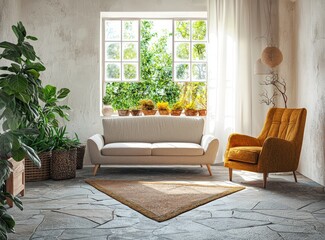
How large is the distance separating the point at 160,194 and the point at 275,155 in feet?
4.76

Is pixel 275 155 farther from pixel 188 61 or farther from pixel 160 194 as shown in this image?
pixel 188 61

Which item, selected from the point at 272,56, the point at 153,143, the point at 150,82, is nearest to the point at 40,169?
the point at 153,143

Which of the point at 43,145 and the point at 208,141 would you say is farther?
the point at 208,141

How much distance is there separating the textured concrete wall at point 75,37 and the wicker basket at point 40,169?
1353mm

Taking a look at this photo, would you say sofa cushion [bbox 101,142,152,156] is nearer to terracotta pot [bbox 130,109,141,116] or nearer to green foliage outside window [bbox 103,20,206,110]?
terracotta pot [bbox 130,109,141,116]

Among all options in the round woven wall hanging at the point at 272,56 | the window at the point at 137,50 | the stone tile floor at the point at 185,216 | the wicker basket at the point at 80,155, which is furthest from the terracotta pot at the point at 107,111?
the round woven wall hanging at the point at 272,56

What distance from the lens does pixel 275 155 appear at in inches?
219

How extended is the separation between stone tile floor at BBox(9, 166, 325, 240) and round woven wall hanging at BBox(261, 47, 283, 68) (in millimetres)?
1746

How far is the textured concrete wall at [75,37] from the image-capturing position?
750 cm

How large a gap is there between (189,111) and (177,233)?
4064 mm

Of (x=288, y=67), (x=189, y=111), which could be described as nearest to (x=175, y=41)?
(x=189, y=111)

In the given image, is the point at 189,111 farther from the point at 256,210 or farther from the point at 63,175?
the point at 256,210

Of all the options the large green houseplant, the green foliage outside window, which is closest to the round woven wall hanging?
the green foliage outside window

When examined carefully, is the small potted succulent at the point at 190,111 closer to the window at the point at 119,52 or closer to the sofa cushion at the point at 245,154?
the window at the point at 119,52
